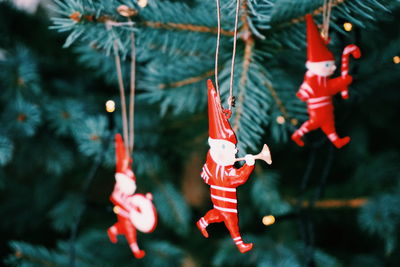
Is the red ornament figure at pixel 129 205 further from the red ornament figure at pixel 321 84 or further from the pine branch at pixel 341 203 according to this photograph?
the pine branch at pixel 341 203

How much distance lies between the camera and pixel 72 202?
89cm

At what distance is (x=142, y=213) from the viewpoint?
0.46 m

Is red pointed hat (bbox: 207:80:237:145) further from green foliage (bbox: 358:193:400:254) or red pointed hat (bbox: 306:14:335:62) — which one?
green foliage (bbox: 358:193:400:254)

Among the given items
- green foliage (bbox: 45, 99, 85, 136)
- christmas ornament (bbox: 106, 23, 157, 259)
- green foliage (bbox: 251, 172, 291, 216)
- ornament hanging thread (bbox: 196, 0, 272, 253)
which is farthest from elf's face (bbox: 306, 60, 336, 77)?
green foliage (bbox: 45, 99, 85, 136)

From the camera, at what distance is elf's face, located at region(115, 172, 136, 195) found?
1.57ft

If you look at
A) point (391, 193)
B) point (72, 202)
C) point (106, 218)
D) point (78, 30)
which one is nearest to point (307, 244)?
point (391, 193)

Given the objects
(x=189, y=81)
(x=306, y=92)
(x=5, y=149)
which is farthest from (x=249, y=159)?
(x=5, y=149)

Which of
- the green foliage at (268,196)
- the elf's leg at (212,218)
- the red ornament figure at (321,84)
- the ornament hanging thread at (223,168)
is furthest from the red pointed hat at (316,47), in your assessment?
the green foliage at (268,196)

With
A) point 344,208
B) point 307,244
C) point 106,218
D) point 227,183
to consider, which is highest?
point 227,183

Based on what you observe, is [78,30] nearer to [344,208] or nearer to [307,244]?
[307,244]

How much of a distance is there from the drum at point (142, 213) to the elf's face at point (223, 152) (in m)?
0.12

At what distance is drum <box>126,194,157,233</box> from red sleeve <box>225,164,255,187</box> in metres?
0.12

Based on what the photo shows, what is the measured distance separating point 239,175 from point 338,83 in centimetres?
17

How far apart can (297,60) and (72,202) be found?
61 centimetres
